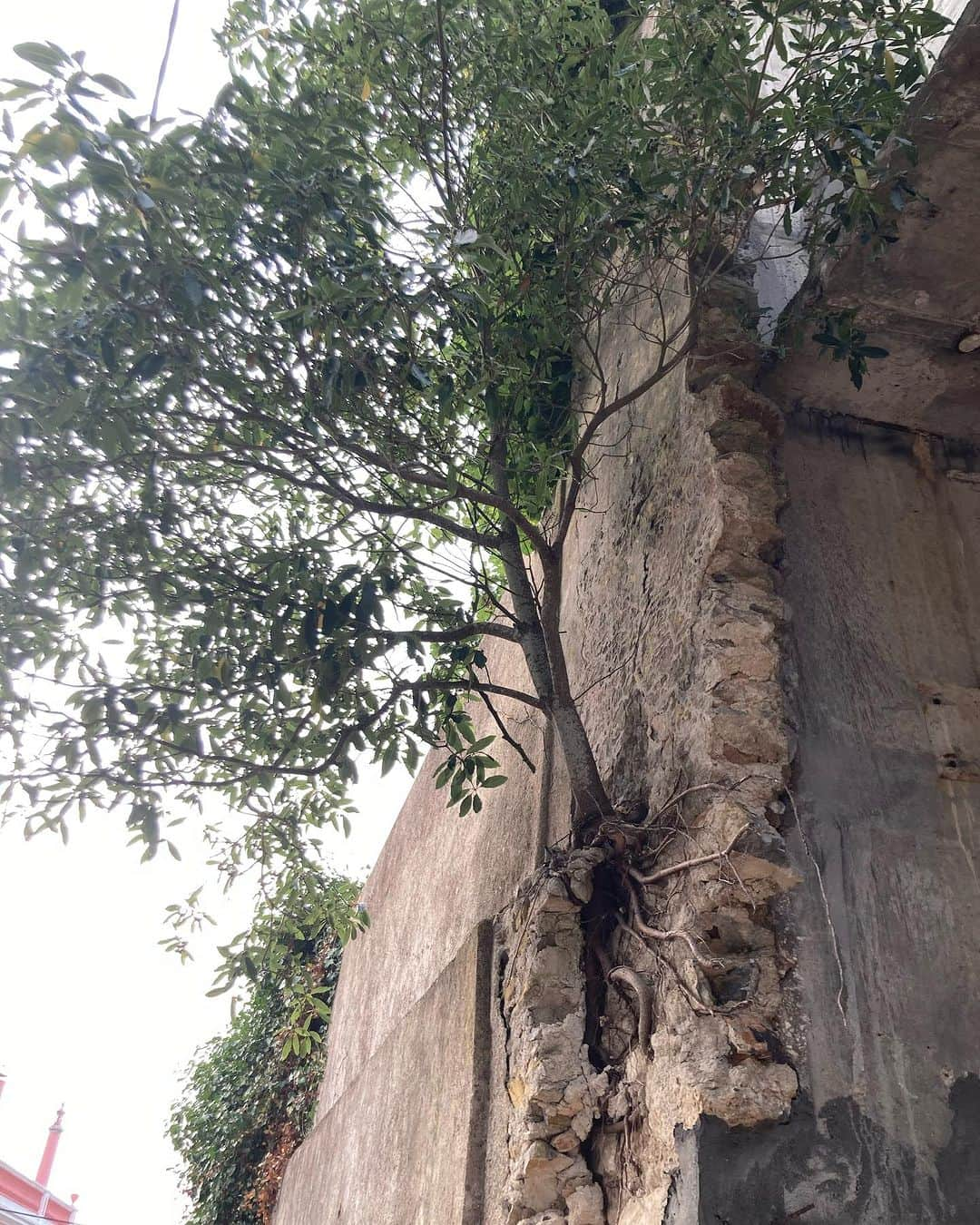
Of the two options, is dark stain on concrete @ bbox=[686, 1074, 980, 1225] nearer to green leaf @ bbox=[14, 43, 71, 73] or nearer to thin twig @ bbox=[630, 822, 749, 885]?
thin twig @ bbox=[630, 822, 749, 885]

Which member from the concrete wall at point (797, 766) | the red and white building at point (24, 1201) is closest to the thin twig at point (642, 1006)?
the concrete wall at point (797, 766)

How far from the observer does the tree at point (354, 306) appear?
3.31 metres

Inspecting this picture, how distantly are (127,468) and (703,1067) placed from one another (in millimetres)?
2656

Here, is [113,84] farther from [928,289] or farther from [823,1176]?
[823,1176]

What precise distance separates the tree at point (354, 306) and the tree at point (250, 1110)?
5070mm

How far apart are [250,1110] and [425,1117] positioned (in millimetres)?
5639

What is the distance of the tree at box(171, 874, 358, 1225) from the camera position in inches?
349

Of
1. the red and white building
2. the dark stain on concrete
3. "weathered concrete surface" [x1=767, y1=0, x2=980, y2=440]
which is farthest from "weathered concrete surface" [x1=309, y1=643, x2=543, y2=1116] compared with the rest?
the red and white building

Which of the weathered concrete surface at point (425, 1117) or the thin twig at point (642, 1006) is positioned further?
the weathered concrete surface at point (425, 1117)

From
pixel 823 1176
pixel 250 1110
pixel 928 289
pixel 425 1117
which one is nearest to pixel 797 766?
pixel 823 1176

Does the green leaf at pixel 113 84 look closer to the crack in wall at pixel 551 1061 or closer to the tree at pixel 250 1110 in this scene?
the crack in wall at pixel 551 1061

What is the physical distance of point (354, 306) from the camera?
358cm

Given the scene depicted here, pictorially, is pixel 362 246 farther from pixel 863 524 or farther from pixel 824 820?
pixel 824 820

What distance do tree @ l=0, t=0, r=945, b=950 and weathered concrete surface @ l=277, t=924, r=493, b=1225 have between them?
33.1 inches
